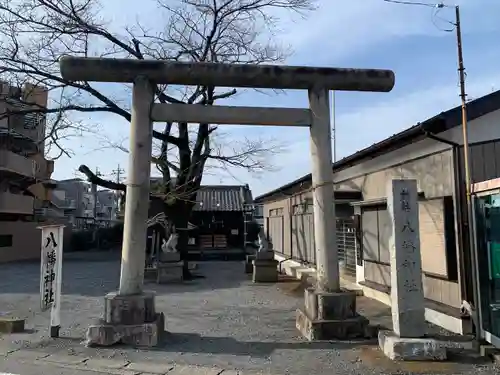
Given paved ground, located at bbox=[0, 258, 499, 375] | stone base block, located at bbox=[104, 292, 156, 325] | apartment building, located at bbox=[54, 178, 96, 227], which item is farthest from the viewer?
apartment building, located at bbox=[54, 178, 96, 227]

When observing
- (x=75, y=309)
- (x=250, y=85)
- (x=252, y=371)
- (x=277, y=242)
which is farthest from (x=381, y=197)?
(x=277, y=242)

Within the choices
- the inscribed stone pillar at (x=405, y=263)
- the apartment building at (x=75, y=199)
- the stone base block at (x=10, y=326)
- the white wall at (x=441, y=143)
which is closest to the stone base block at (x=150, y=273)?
the stone base block at (x=10, y=326)

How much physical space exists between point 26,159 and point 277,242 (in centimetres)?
2111

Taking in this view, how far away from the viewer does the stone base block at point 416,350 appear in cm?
637

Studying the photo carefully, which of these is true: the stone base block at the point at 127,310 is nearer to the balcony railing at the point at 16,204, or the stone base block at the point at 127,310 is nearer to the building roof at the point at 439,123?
the building roof at the point at 439,123

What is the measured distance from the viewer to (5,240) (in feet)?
99.4

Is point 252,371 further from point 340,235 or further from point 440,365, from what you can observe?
point 340,235

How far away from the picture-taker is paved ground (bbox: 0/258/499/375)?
619 centimetres

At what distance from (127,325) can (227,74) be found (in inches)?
193

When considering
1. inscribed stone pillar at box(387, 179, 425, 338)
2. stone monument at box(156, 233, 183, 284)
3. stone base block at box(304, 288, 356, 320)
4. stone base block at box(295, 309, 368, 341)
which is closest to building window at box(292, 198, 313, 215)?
stone monument at box(156, 233, 183, 284)

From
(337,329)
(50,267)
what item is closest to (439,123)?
(337,329)

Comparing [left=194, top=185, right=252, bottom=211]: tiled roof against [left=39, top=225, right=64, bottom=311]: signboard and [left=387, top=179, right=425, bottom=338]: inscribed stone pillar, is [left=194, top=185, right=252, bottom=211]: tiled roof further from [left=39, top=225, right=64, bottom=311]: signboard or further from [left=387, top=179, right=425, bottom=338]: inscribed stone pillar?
[left=387, top=179, right=425, bottom=338]: inscribed stone pillar

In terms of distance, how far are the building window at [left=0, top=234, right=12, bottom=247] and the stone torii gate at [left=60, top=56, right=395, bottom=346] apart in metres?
26.5

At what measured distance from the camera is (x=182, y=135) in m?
17.5
